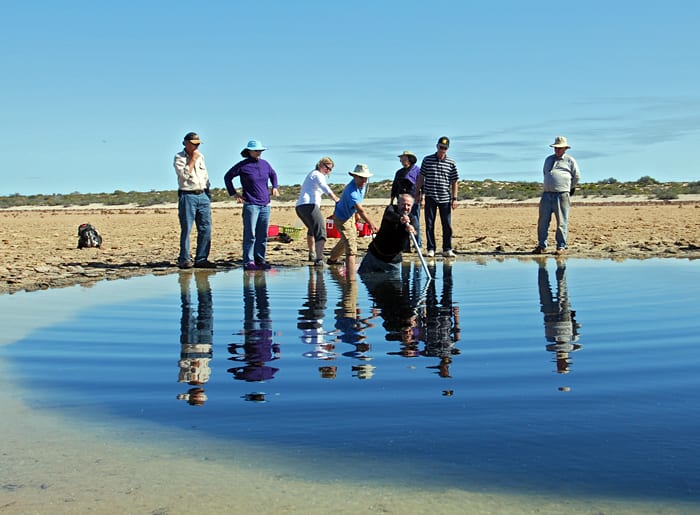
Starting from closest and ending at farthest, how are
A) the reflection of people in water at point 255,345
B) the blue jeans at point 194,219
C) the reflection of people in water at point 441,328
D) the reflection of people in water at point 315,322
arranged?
1. the reflection of people in water at point 255,345
2. the reflection of people in water at point 441,328
3. the reflection of people in water at point 315,322
4. the blue jeans at point 194,219

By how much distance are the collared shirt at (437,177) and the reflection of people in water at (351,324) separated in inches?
169

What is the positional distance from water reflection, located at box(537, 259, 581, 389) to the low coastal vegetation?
40055 mm

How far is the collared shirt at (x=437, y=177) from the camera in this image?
1580 centimetres

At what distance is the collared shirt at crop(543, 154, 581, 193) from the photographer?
631 inches

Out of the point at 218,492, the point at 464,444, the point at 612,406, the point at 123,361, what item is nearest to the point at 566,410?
the point at 612,406

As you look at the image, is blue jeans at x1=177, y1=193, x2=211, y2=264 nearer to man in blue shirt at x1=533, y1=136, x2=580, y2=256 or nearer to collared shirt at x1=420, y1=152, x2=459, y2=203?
collared shirt at x1=420, y1=152, x2=459, y2=203

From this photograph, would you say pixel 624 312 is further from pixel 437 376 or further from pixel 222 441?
pixel 222 441

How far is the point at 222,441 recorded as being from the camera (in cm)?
476

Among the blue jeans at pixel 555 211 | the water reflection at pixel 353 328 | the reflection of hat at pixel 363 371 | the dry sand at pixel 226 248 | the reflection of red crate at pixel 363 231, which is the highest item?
the blue jeans at pixel 555 211

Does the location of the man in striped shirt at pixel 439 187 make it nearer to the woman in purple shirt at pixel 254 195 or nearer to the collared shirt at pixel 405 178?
the collared shirt at pixel 405 178

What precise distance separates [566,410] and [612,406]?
0.94ft

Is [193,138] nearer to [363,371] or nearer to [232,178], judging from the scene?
[232,178]

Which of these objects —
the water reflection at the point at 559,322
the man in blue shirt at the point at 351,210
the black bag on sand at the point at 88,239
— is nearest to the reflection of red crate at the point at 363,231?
the black bag on sand at the point at 88,239

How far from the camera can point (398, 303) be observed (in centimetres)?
1015
